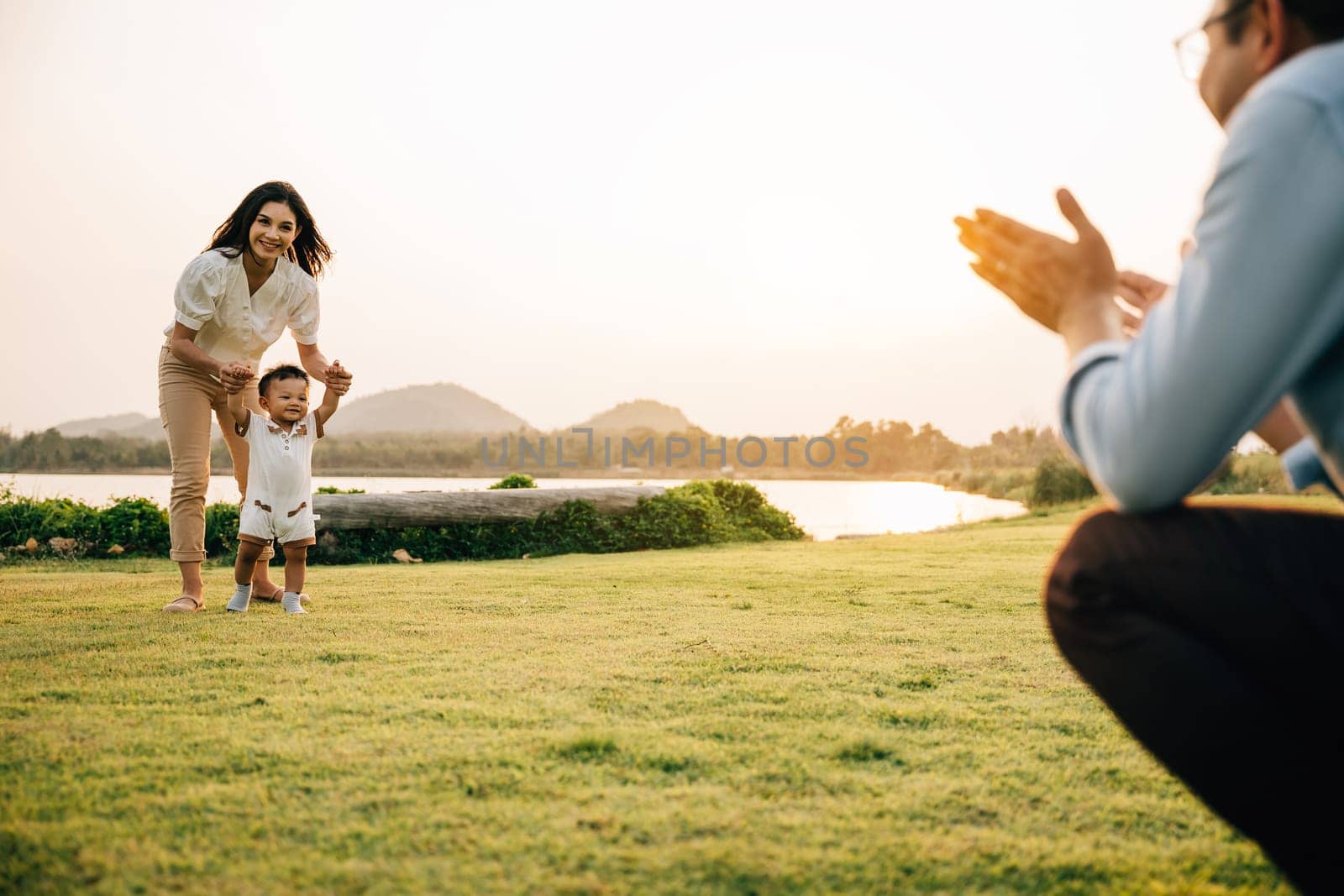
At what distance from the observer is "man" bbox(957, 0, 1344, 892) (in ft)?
3.61

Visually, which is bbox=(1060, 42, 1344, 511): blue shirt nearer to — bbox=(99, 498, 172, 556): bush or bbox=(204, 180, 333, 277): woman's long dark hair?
bbox=(204, 180, 333, 277): woman's long dark hair

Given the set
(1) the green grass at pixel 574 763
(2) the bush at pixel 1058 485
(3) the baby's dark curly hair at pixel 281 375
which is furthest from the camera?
(2) the bush at pixel 1058 485

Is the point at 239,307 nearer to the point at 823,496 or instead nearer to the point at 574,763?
the point at 574,763

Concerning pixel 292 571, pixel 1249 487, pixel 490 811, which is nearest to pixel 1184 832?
pixel 490 811

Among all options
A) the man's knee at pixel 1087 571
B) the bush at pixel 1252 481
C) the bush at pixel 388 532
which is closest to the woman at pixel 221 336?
the bush at pixel 388 532

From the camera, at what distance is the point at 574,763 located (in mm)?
2275

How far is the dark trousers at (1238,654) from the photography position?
125 centimetres

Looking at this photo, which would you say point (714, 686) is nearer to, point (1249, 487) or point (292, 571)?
point (292, 571)

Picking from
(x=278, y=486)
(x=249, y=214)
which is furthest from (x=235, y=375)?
(x=249, y=214)

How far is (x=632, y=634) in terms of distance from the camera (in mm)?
4191

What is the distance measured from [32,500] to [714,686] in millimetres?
9572

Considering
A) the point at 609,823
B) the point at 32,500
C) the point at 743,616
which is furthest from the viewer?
the point at 32,500

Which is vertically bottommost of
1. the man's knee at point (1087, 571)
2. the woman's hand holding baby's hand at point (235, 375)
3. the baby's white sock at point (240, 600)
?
the baby's white sock at point (240, 600)

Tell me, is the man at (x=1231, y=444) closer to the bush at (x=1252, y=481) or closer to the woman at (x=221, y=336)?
the woman at (x=221, y=336)
